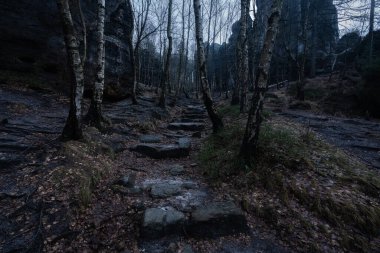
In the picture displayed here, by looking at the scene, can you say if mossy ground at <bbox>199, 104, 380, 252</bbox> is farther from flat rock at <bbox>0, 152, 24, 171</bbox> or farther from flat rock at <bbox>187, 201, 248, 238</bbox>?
flat rock at <bbox>0, 152, 24, 171</bbox>

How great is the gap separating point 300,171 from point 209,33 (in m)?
29.5

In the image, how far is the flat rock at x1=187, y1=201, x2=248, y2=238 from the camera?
4617mm

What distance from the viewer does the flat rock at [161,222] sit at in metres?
4.42

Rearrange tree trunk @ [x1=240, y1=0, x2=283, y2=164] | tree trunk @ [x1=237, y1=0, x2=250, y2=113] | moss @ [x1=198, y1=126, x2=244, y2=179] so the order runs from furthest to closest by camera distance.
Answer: tree trunk @ [x1=237, y1=0, x2=250, y2=113] < moss @ [x1=198, y1=126, x2=244, y2=179] < tree trunk @ [x1=240, y1=0, x2=283, y2=164]

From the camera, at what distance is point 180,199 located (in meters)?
5.54

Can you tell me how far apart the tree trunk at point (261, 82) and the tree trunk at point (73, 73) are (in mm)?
4630

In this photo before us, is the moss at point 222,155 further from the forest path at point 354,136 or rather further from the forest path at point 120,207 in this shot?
the forest path at point 354,136

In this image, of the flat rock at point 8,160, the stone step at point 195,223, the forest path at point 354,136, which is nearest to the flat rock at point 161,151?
the stone step at point 195,223

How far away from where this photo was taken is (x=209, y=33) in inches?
1271

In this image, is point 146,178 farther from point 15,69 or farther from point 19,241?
point 15,69

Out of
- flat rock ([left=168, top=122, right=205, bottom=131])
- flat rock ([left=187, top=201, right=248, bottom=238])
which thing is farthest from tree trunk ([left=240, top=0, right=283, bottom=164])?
flat rock ([left=168, top=122, right=205, bottom=131])

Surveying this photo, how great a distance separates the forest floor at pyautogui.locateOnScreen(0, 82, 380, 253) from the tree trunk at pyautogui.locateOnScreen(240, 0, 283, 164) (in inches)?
17.5

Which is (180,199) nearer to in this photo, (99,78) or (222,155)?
(222,155)

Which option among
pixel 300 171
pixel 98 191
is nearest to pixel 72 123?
pixel 98 191
